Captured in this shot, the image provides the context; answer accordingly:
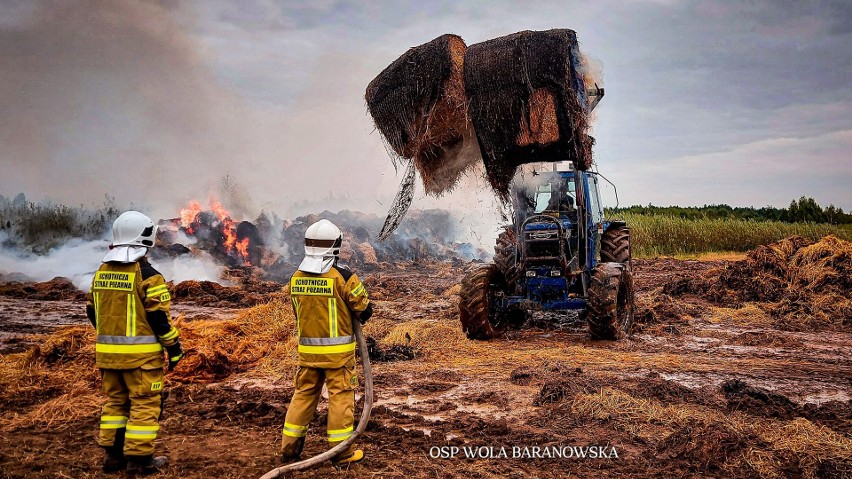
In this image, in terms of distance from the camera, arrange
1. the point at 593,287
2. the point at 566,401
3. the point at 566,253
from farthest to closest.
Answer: the point at 566,253, the point at 593,287, the point at 566,401

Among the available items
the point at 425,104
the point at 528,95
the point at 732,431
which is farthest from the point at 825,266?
the point at 425,104

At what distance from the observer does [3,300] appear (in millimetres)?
14234

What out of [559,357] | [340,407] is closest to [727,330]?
[559,357]

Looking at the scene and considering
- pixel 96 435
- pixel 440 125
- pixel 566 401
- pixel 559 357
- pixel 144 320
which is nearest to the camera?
pixel 144 320

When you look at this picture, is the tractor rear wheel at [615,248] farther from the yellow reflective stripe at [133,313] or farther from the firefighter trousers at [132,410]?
the yellow reflective stripe at [133,313]

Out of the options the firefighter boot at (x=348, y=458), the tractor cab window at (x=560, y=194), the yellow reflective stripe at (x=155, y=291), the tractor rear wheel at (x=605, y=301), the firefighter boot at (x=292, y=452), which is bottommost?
the firefighter boot at (x=348, y=458)

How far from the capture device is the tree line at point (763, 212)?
32.7 meters

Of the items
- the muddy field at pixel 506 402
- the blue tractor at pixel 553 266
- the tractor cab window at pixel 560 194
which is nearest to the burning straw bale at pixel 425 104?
the blue tractor at pixel 553 266

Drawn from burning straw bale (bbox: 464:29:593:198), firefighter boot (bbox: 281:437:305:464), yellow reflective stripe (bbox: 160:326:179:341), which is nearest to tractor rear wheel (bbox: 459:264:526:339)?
burning straw bale (bbox: 464:29:593:198)

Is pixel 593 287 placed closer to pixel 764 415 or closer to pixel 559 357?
pixel 559 357

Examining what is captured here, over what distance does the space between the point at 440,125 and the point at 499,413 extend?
11.4ft

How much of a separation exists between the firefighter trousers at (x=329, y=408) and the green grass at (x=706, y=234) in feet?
84.5

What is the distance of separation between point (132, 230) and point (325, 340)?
1.64 meters

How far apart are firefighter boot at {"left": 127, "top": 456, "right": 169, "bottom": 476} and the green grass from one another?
86.7 ft
